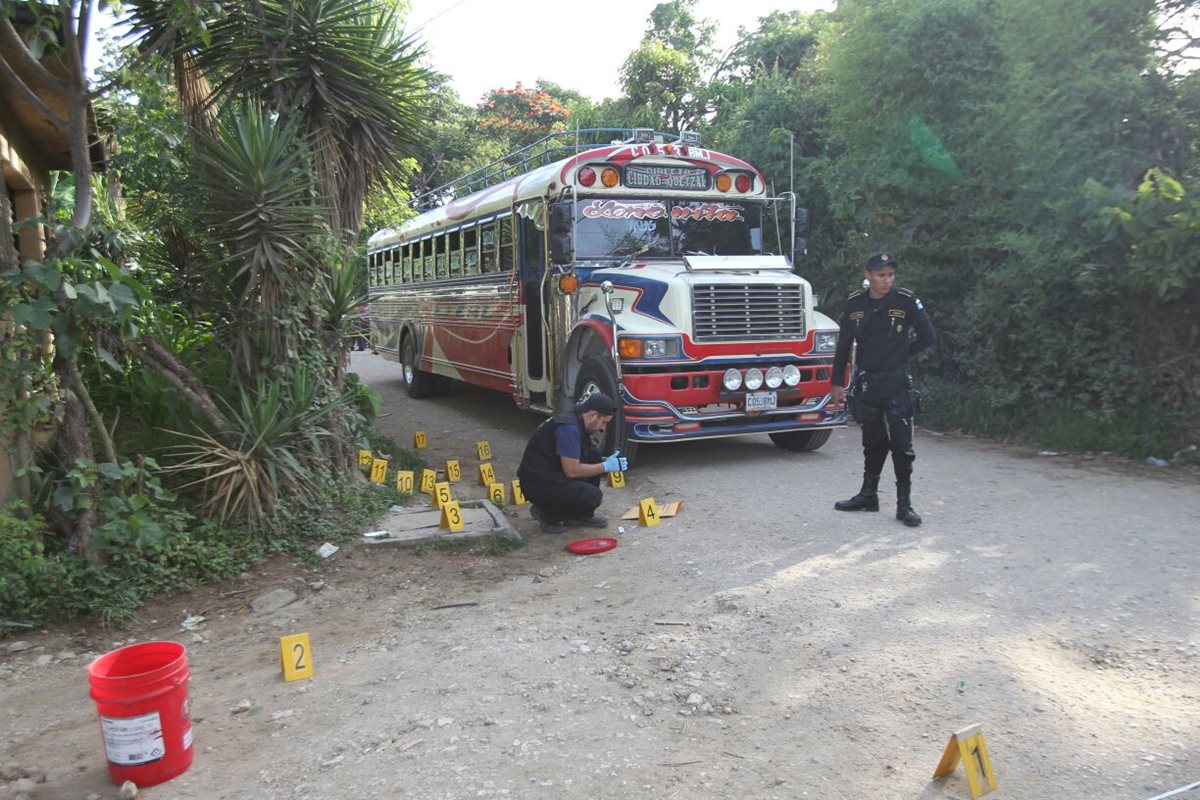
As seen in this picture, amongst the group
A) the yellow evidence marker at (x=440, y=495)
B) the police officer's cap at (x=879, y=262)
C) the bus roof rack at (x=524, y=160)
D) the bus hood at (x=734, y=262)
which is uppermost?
the bus roof rack at (x=524, y=160)

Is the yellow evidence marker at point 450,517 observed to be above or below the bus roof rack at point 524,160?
below

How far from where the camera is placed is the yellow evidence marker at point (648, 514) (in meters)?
6.50

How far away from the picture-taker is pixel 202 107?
7.02m

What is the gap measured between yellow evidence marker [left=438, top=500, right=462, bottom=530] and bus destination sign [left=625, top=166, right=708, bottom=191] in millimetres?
3984

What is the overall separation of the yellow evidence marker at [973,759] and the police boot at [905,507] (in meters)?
3.29

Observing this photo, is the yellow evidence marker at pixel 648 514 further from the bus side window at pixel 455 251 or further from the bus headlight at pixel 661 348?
the bus side window at pixel 455 251

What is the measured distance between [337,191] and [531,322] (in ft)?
9.01

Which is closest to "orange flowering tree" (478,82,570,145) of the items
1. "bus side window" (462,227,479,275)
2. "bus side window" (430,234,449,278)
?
"bus side window" (430,234,449,278)

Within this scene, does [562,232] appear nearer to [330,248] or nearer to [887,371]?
[330,248]

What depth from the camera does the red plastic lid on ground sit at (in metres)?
5.95

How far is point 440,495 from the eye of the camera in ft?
22.0

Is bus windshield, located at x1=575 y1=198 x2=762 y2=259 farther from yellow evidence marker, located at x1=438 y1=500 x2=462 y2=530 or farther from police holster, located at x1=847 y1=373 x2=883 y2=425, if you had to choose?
yellow evidence marker, located at x1=438 y1=500 x2=462 y2=530

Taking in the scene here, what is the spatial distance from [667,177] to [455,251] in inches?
158

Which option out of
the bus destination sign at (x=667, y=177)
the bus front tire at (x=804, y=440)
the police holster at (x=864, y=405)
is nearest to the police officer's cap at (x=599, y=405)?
the police holster at (x=864, y=405)
